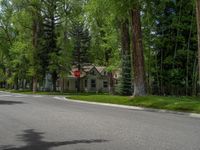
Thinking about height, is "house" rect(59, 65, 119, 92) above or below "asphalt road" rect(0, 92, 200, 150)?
above

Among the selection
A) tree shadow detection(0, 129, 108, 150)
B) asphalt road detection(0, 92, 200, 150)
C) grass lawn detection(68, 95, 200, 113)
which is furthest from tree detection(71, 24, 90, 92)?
tree shadow detection(0, 129, 108, 150)

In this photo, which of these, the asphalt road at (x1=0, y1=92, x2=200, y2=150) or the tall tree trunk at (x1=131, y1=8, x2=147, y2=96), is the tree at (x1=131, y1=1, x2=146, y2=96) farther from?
the asphalt road at (x1=0, y1=92, x2=200, y2=150)

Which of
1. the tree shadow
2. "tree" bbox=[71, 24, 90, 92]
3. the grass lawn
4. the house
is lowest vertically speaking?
the tree shadow

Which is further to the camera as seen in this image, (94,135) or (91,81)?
(91,81)

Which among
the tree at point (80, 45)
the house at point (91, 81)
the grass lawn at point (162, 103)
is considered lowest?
the grass lawn at point (162, 103)

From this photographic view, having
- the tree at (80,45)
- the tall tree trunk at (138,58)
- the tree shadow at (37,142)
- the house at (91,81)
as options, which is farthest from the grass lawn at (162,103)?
the house at (91,81)

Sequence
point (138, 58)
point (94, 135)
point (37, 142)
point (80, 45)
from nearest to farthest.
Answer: point (37, 142) → point (94, 135) → point (138, 58) → point (80, 45)

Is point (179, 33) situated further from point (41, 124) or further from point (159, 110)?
point (41, 124)

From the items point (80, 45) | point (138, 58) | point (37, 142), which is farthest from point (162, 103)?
point (80, 45)

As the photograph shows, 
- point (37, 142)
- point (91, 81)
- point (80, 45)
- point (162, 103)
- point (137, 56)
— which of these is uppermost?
point (80, 45)

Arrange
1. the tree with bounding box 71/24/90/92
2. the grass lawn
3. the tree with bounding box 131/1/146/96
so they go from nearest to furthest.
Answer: the grass lawn → the tree with bounding box 131/1/146/96 → the tree with bounding box 71/24/90/92

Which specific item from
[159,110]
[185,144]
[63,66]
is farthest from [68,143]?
[63,66]

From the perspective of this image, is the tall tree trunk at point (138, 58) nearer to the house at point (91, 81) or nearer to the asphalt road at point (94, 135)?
the asphalt road at point (94, 135)

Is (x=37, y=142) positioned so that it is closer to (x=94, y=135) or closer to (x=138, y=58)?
(x=94, y=135)
